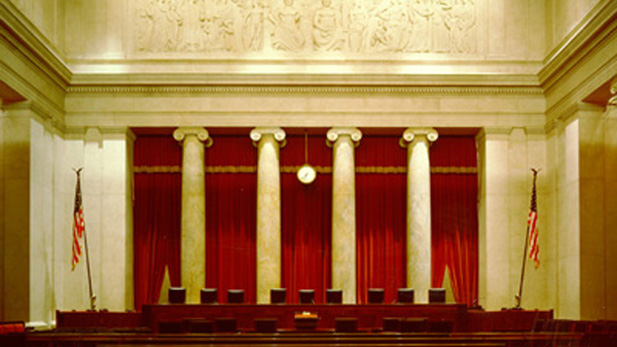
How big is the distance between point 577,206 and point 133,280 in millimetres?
11433

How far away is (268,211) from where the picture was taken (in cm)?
2125

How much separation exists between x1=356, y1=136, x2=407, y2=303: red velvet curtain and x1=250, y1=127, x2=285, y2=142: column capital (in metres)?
2.57

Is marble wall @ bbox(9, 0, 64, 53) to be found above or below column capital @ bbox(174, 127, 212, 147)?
above

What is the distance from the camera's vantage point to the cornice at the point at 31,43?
656 inches

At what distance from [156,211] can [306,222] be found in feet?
13.4

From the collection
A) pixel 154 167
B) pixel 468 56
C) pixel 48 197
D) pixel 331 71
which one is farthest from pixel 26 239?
pixel 468 56

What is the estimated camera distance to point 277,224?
21.3 metres

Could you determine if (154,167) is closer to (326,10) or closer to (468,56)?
(326,10)

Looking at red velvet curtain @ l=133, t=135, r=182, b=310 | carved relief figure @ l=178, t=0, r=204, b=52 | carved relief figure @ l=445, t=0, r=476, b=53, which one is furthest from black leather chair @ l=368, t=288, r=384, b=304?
carved relief figure @ l=178, t=0, r=204, b=52

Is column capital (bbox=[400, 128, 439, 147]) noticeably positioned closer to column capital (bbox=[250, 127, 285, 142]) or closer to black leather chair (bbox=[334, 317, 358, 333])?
column capital (bbox=[250, 127, 285, 142])

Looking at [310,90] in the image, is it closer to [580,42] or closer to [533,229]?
[533,229]

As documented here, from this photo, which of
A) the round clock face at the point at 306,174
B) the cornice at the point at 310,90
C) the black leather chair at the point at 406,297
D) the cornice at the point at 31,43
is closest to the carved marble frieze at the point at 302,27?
the cornice at the point at 310,90

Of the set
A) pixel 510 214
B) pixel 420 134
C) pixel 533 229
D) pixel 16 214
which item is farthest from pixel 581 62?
pixel 16 214

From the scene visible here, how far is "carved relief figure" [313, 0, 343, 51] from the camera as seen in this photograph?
21.5 meters
